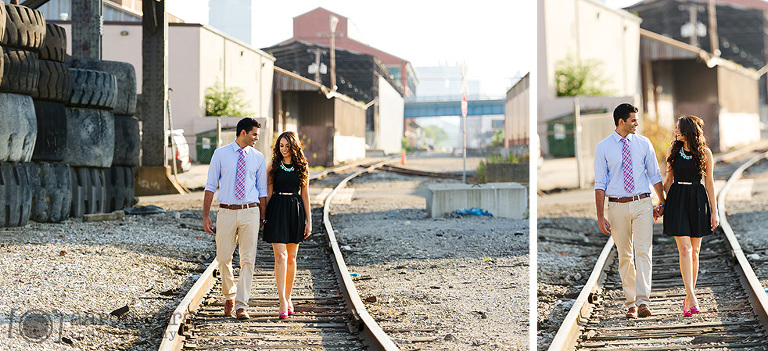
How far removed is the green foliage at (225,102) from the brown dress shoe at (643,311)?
17.9ft

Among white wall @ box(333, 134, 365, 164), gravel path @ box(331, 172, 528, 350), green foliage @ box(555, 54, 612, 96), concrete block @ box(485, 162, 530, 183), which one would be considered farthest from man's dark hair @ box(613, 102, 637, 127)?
green foliage @ box(555, 54, 612, 96)

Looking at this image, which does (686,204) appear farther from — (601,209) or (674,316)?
(674,316)

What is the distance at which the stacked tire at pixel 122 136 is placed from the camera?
12953 millimetres

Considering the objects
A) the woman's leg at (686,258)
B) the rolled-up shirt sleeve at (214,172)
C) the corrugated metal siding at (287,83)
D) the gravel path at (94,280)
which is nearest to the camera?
the gravel path at (94,280)

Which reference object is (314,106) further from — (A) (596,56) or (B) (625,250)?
(A) (596,56)

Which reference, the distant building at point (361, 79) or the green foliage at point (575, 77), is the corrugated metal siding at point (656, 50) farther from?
the distant building at point (361, 79)

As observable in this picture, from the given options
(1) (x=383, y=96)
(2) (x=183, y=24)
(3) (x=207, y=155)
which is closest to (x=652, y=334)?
(3) (x=207, y=155)

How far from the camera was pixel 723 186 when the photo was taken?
20.8 metres

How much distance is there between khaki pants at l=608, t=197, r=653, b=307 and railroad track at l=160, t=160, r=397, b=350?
189 centimetres

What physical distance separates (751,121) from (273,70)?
38675 millimetres

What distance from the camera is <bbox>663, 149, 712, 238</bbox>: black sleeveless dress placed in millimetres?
6121

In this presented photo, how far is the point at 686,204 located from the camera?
614cm

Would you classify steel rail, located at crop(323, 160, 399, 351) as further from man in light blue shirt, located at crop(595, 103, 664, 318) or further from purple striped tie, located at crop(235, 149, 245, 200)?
man in light blue shirt, located at crop(595, 103, 664, 318)

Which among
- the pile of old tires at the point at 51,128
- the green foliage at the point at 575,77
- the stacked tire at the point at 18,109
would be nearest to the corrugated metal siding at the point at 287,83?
the pile of old tires at the point at 51,128
